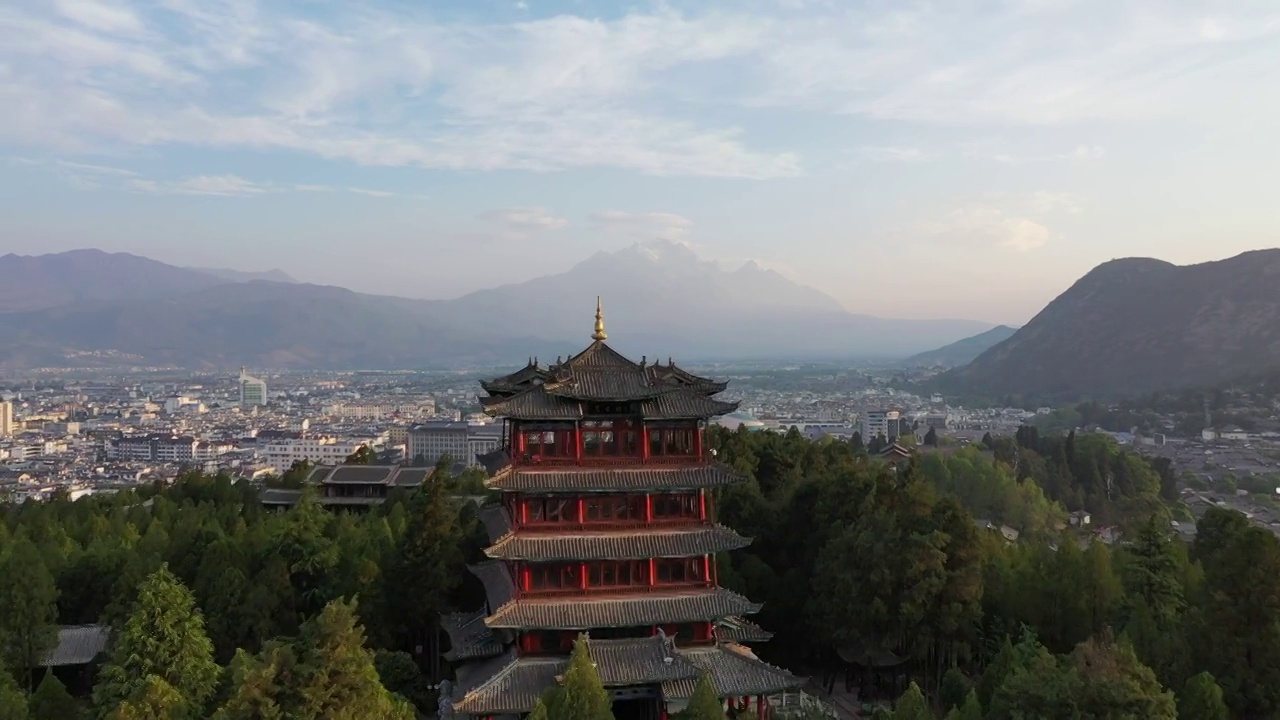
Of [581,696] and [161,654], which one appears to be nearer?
[581,696]

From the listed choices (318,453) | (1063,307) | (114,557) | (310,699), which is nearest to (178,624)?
(310,699)

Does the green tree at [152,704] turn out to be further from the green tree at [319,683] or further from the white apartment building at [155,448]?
the white apartment building at [155,448]

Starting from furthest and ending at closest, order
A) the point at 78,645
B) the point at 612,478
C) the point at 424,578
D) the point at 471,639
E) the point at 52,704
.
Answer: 1. the point at 424,578
2. the point at 78,645
3. the point at 471,639
4. the point at 52,704
5. the point at 612,478

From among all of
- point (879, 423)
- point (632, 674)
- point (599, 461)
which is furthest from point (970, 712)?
point (879, 423)

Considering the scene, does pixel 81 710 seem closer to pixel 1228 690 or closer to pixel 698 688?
pixel 698 688

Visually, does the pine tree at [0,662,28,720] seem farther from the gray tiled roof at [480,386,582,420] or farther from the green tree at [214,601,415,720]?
the gray tiled roof at [480,386,582,420]

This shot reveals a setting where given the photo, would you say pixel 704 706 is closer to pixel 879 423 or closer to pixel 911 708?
pixel 911 708
